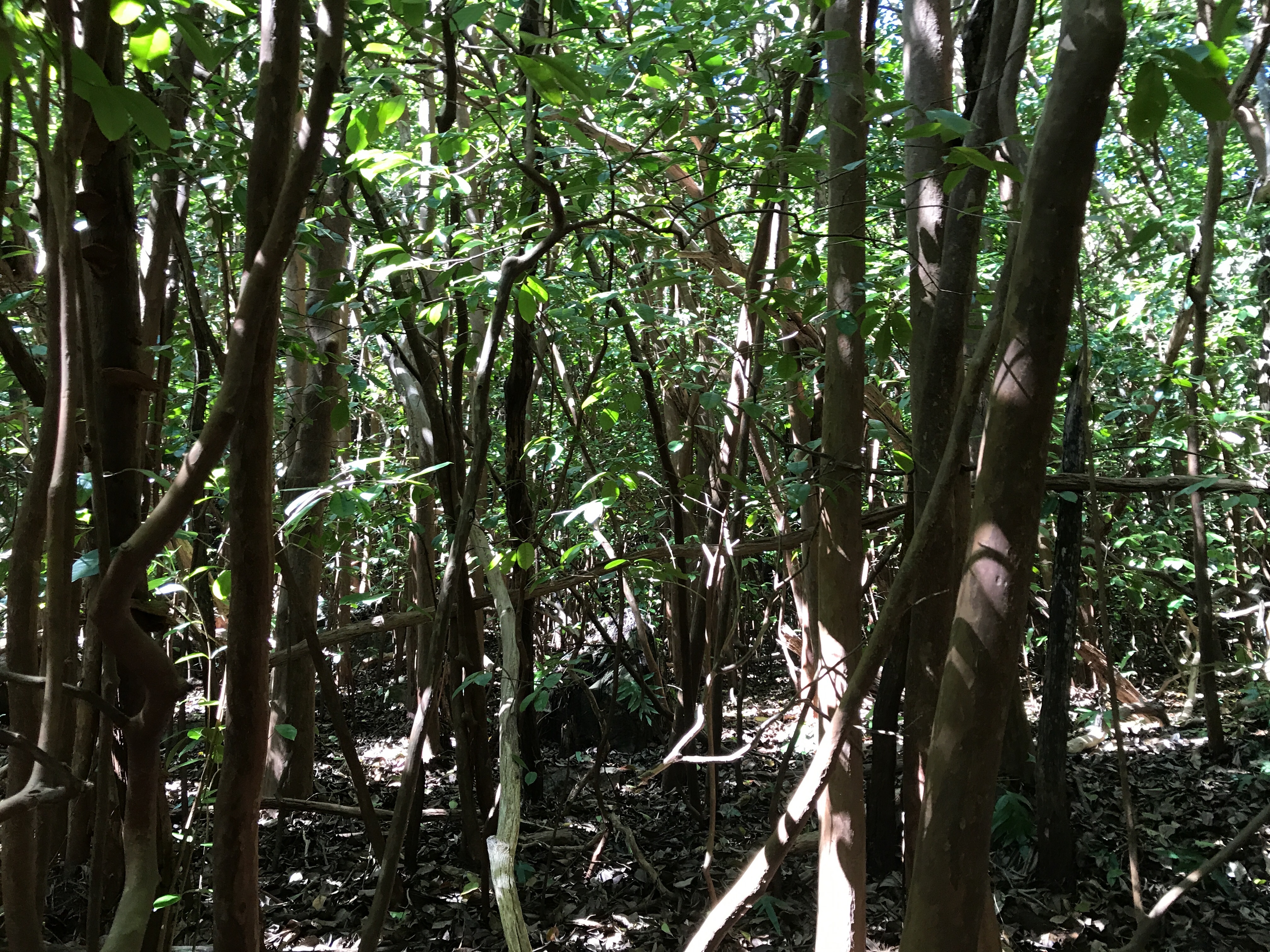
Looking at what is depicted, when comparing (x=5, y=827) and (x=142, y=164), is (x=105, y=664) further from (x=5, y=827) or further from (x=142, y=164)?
(x=142, y=164)

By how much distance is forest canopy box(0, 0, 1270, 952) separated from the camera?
127 centimetres

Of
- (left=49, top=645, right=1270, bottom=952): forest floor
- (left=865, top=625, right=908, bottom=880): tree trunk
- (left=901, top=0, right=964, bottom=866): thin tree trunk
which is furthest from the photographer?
(left=865, top=625, right=908, bottom=880): tree trunk

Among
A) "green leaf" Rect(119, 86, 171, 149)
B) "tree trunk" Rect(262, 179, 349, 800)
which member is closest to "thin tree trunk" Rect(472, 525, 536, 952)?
"green leaf" Rect(119, 86, 171, 149)

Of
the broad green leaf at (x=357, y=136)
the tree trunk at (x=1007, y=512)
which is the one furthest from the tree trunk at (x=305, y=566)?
the tree trunk at (x=1007, y=512)

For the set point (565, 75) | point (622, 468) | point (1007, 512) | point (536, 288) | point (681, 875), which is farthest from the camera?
point (681, 875)

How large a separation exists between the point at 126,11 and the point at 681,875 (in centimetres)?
365

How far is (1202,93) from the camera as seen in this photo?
1.17 meters

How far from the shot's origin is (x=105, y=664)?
4.92ft

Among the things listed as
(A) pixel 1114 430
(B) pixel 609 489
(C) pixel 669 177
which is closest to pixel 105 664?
(B) pixel 609 489

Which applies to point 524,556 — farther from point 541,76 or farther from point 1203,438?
Answer: point 1203,438

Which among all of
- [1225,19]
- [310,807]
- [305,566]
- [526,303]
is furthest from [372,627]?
[1225,19]

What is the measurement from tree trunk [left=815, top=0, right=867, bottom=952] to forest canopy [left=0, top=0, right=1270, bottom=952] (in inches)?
0.6

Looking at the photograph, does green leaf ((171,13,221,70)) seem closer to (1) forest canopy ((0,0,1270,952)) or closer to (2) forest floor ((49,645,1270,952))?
(1) forest canopy ((0,0,1270,952))

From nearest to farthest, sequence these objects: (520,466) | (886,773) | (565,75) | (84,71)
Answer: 1. (84,71)
2. (565,75)
3. (520,466)
4. (886,773)
